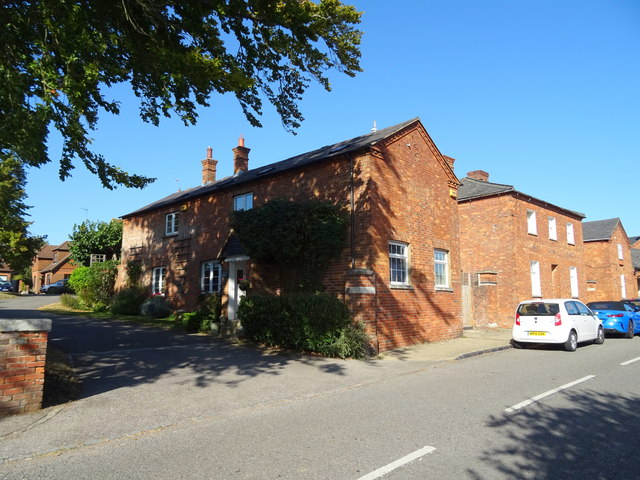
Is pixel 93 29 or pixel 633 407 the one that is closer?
pixel 633 407

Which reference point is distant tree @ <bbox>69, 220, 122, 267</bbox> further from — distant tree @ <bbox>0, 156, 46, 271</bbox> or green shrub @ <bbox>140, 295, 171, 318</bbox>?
green shrub @ <bbox>140, 295, 171, 318</bbox>

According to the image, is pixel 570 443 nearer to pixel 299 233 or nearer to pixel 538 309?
pixel 299 233

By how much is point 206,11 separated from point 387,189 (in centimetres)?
748

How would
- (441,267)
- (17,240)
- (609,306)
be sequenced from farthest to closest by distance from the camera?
(17,240) < (609,306) < (441,267)

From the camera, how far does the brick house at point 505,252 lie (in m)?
20.2

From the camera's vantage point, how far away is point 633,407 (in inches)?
246

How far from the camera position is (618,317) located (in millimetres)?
16125

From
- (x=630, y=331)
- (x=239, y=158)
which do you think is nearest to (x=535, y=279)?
(x=630, y=331)

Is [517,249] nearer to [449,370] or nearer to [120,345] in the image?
[449,370]

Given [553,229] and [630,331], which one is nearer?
[630,331]

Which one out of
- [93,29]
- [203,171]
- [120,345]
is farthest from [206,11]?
[203,171]

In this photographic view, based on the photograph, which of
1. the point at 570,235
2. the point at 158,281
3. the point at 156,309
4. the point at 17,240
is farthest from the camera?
the point at 17,240

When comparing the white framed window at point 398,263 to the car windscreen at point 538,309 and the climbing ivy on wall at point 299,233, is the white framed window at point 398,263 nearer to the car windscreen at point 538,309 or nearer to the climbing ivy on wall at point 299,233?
the climbing ivy on wall at point 299,233

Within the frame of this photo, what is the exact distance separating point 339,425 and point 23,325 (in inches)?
178
